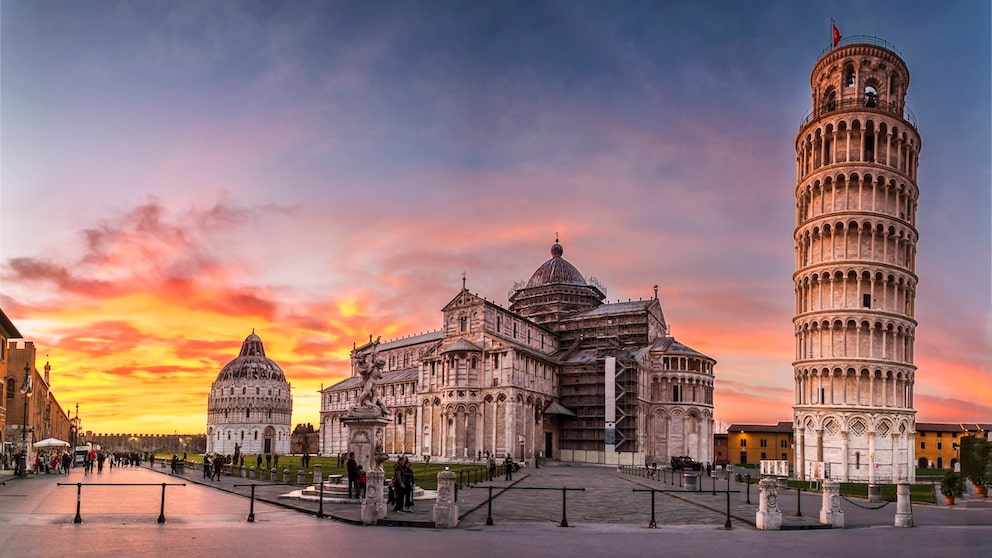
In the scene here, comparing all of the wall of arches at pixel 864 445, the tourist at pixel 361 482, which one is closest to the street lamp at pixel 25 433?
the tourist at pixel 361 482

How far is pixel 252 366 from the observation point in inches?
7210

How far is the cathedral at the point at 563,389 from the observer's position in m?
80.2

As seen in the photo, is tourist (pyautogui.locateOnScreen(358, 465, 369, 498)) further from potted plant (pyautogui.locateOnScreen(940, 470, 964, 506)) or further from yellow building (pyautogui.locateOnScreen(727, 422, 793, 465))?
yellow building (pyautogui.locateOnScreen(727, 422, 793, 465))

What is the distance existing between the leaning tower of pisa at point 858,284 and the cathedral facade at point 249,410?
139m

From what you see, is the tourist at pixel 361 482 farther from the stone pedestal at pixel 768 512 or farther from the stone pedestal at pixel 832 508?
the stone pedestal at pixel 832 508

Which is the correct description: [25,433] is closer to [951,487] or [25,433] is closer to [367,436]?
[367,436]

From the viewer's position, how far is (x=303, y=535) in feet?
64.8

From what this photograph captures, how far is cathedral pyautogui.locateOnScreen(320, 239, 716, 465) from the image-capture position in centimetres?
8025

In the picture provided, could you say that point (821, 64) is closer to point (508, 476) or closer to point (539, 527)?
point (508, 476)

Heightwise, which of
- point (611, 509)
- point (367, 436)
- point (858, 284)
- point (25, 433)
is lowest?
point (25, 433)

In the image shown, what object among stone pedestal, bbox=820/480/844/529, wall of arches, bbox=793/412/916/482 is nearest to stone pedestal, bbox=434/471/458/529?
stone pedestal, bbox=820/480/844/529

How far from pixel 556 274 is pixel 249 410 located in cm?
9933

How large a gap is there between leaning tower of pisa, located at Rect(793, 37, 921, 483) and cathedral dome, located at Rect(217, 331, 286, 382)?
14109 centimetres

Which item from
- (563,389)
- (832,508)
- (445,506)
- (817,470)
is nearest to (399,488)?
(445,506)
